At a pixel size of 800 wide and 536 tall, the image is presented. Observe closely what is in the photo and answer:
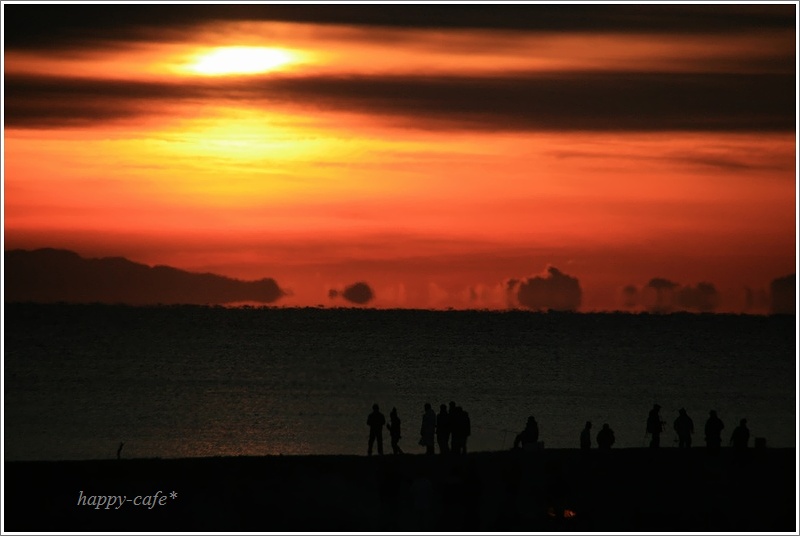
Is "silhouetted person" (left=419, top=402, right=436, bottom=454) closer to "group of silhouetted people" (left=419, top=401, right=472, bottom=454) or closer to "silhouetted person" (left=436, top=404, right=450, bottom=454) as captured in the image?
"group of silhouetted people" (left=419, top=401, right=472, bottom=454)

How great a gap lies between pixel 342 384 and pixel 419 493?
65.0 meters

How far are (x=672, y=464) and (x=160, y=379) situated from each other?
213 feet

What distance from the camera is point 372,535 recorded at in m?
21.7

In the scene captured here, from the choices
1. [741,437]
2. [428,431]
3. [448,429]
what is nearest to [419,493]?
[448,429]

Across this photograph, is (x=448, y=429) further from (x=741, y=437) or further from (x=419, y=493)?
(x=741, y=437)

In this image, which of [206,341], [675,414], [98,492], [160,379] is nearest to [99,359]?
[160,379]

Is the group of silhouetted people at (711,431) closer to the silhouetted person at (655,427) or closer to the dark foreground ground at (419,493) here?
the silhouetted person at (655,427)

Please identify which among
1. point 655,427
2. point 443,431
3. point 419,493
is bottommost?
point 419,493

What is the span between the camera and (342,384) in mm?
88812

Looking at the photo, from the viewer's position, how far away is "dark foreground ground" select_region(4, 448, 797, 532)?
2414 centimetres

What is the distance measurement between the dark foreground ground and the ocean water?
54.8ft

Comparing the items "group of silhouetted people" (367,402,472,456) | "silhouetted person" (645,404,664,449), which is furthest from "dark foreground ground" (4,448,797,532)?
"silhouetted person" (645,404,664,449)

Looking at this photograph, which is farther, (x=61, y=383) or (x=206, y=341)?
(x=206, y=341)

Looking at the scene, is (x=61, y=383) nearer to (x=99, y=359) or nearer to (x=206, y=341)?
(x=99, y=359)
